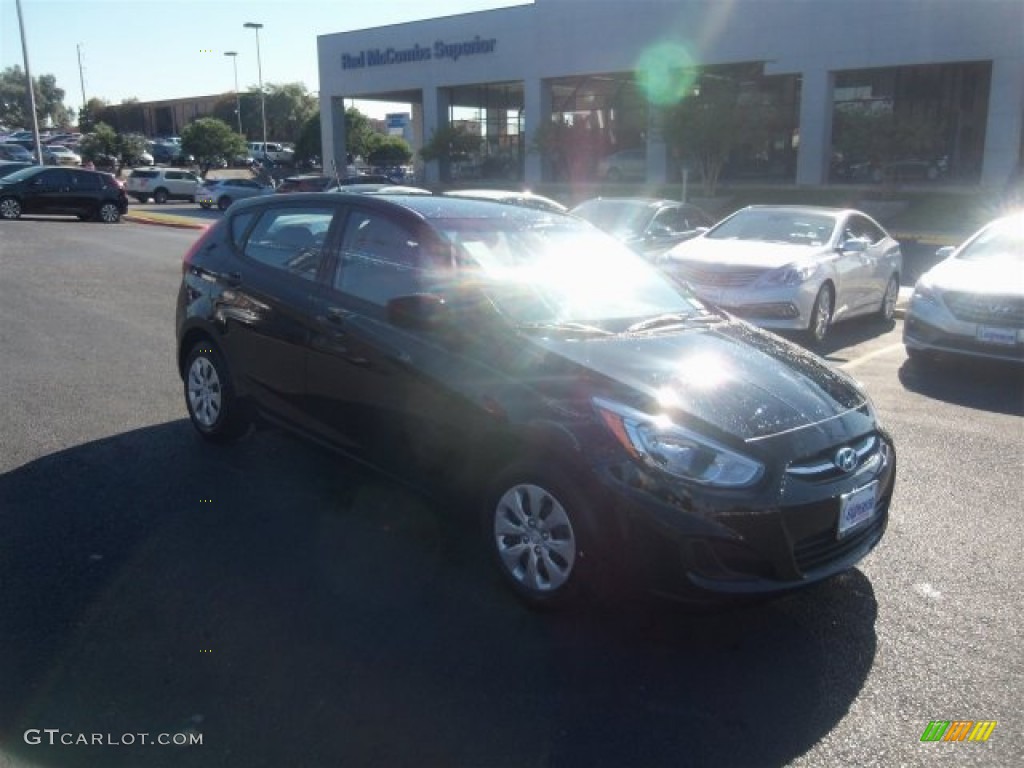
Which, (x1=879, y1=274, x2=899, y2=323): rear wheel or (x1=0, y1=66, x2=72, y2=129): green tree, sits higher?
(x1=0, y1=66, x2=72, y2=129): green tree

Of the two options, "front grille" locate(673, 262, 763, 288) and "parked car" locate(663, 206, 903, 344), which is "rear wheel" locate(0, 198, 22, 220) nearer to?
"parked car" locate(663, 206, 903, 344)

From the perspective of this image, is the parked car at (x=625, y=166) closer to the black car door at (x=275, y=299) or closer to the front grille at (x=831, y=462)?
the black car door at (x=275, y=299)

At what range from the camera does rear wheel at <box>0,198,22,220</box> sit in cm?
2666

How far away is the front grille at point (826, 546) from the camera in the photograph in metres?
3.70

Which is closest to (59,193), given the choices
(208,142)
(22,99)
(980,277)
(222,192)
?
(222,192)

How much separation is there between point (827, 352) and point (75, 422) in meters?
7.43

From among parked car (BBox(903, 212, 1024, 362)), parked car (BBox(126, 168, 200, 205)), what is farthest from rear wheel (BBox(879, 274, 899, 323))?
parked car (BBox(126, 168, 200, 205))

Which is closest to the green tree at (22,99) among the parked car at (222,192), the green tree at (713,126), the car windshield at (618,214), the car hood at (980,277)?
the parked car at (222,192)

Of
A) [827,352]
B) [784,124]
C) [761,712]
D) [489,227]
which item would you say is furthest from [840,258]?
[784,124]

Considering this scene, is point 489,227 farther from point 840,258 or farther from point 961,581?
point 840,258

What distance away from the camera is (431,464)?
173 inches

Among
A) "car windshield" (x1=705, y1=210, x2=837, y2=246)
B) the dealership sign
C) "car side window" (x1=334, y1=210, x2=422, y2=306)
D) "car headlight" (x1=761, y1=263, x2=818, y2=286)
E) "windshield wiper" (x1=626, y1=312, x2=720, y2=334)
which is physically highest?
the dealership sign

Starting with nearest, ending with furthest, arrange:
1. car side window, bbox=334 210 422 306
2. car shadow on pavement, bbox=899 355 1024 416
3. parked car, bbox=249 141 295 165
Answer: car side window, bbox=334 210 422 306 → car shadow on pavement, bbox=899 355 1024 416 → parked car, bbox=249 141 295 165

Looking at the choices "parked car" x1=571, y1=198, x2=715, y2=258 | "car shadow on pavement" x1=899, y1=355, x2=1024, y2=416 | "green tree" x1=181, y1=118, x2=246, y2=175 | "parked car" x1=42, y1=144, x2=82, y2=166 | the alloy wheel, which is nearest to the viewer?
the alloy wheel
